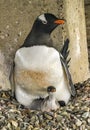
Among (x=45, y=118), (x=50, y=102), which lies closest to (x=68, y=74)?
(x=50, y=102)

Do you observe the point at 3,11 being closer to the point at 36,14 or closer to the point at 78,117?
the point at 36,14

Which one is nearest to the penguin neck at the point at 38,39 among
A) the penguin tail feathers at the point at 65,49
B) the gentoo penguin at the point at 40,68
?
the gentoo penguin at the point at 40,68

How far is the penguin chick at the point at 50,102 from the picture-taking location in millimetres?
2494

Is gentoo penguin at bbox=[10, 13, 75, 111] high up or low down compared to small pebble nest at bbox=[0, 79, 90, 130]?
up

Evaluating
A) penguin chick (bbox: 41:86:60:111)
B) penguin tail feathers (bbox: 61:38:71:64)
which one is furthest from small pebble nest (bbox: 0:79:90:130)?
penguin tail feathers (bbox: 61:38:71:64)

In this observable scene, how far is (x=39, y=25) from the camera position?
2539 millimetres

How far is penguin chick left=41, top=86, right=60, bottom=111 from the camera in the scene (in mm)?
2494

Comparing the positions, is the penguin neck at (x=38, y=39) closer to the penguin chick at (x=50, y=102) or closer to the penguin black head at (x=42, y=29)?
the penguin black head at (x=42, y=29)

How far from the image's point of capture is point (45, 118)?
2391mm

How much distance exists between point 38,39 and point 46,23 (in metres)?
0.08

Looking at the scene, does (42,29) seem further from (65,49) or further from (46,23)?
(65,49)

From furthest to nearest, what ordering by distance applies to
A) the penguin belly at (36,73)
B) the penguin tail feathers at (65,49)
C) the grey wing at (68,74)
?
the penguin tail feathers at (65,49) < the grey wing at (68,74) < the penguin belly at (36,73)

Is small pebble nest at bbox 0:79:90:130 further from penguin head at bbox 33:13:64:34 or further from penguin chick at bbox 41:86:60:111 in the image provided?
penguin head at bbox 33:13:64:34

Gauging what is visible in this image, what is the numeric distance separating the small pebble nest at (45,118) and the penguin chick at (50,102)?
0.04 m
